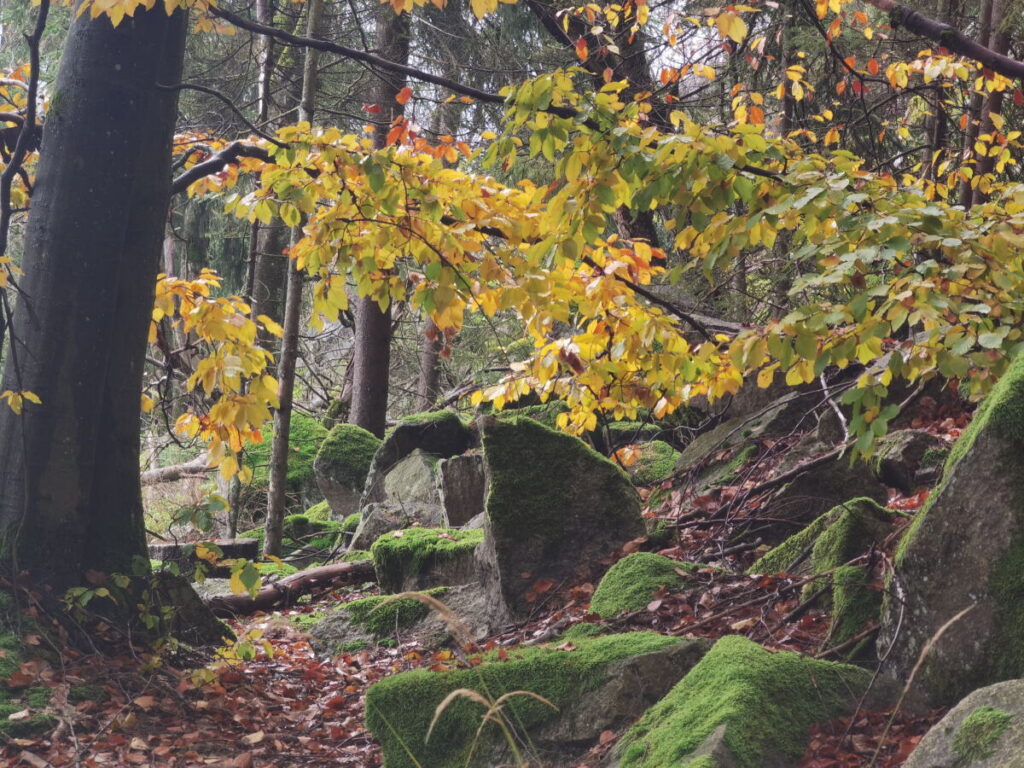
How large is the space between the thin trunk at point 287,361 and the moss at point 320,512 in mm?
2672

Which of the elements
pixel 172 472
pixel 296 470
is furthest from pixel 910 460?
pixel 172 472

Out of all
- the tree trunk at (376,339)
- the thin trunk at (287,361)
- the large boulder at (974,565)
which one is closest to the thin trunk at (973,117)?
the large boulder at (974,565)

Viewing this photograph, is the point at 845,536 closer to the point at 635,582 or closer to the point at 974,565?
the point at 635,582

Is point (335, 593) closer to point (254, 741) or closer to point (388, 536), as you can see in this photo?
point (388, 536)

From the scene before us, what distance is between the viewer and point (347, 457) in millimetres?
11531

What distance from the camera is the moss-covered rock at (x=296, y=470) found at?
13.5 m

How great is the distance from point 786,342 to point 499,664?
184 cm

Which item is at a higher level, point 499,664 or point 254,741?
point 499,664

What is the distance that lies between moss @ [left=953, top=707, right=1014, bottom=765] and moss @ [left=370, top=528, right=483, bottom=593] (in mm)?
4606

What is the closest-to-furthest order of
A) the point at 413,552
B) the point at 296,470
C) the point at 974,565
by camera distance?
the point at 974,565, the point at 413,552, the point at 296,470

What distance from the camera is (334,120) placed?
13914mm

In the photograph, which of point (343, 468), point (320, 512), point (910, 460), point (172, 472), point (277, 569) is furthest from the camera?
point (172, 472)

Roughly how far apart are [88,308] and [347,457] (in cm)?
662

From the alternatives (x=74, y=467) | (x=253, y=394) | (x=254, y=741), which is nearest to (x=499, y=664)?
(x=254, y=741)
